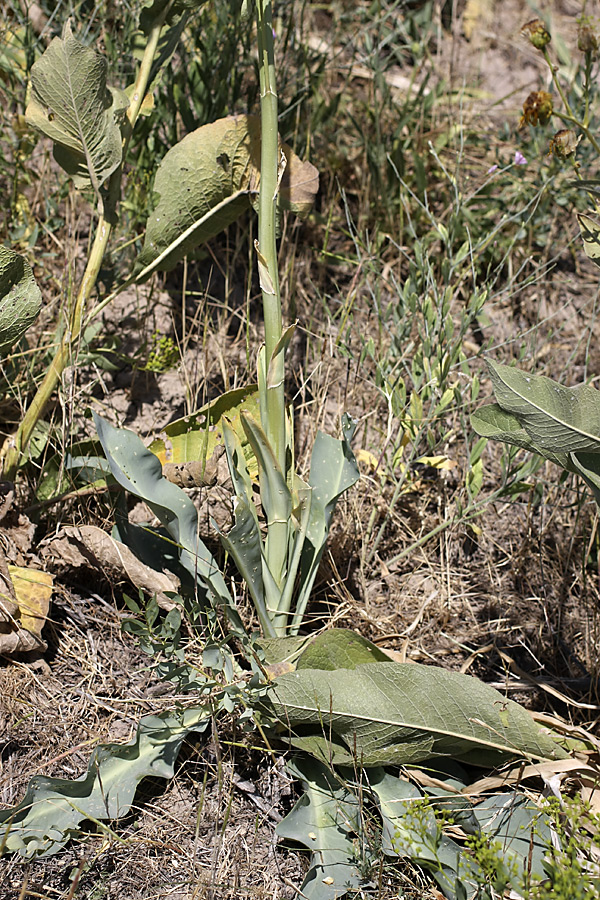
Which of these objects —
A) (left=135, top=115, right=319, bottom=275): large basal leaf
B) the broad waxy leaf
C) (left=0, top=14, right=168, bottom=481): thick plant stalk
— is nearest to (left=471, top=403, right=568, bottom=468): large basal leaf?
the broad waxy leaf

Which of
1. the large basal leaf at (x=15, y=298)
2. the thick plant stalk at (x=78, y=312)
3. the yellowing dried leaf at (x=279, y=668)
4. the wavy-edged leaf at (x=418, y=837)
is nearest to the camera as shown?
the wavy-edged leaf at (x=418, y=837)

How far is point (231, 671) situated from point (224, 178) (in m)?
1.19

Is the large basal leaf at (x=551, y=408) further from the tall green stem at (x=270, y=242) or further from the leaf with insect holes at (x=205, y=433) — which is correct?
the leaf with insect holes at (x=205, y=433)

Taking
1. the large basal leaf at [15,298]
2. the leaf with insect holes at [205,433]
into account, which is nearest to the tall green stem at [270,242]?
the leaf with insect holes at [205,433]

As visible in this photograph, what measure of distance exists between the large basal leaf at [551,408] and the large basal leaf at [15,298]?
1.02 m

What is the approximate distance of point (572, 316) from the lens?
2574 millimetres

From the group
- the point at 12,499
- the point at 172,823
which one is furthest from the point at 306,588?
the point at 12,499

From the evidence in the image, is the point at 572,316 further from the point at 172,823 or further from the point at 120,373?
the point at 172,823

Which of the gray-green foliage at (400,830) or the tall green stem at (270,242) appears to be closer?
the gray-green foliage at (400,830)

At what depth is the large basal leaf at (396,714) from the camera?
1.49m

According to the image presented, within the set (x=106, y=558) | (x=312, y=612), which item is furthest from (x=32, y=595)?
(x=312, y=612)

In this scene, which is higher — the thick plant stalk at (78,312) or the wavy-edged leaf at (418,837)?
the thick plant stalk at (78,312)

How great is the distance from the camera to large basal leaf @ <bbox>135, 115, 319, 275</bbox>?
188 cm

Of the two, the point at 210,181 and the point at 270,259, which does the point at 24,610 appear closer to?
the point at 270,259
